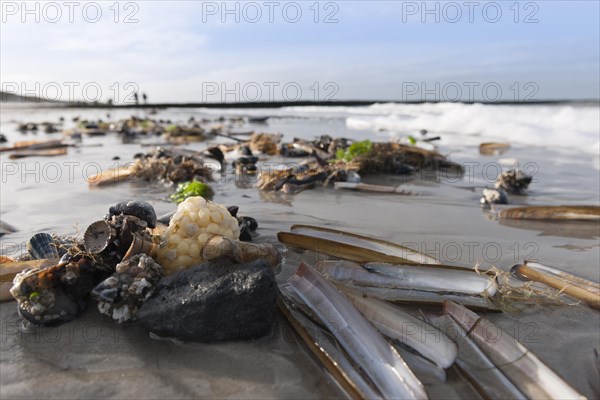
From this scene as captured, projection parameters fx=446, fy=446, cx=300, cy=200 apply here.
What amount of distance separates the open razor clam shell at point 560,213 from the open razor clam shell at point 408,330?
10.3 ft

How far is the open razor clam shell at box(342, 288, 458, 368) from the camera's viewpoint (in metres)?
2.14

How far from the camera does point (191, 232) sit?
285cm

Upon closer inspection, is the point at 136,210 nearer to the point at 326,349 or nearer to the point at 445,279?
the point at 326,349

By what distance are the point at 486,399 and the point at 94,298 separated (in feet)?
6.88

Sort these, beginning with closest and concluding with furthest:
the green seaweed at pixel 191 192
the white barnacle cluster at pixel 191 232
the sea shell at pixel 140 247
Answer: the sea shell at pixel 140 247, the white barnacle cluster at pixel 191 232, the green seaweed at pixel 191 192

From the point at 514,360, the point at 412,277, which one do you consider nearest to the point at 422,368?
the point at 514,360

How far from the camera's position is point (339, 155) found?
8516 millimetres

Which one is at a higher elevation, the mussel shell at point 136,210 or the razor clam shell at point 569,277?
the mussel shell at point 136,210

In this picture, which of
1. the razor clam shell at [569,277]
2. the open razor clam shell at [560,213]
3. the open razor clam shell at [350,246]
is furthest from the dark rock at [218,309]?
the open razor clam shell at [560,213]

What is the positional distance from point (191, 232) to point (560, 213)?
13.0ft

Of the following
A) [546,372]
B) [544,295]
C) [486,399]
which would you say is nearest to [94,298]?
[486,399]

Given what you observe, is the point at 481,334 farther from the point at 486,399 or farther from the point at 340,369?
the point at 340,369

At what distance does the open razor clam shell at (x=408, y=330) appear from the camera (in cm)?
214

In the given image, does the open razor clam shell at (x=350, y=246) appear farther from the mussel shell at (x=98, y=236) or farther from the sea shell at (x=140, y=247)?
the mussel shell at (x=98, y=236)
